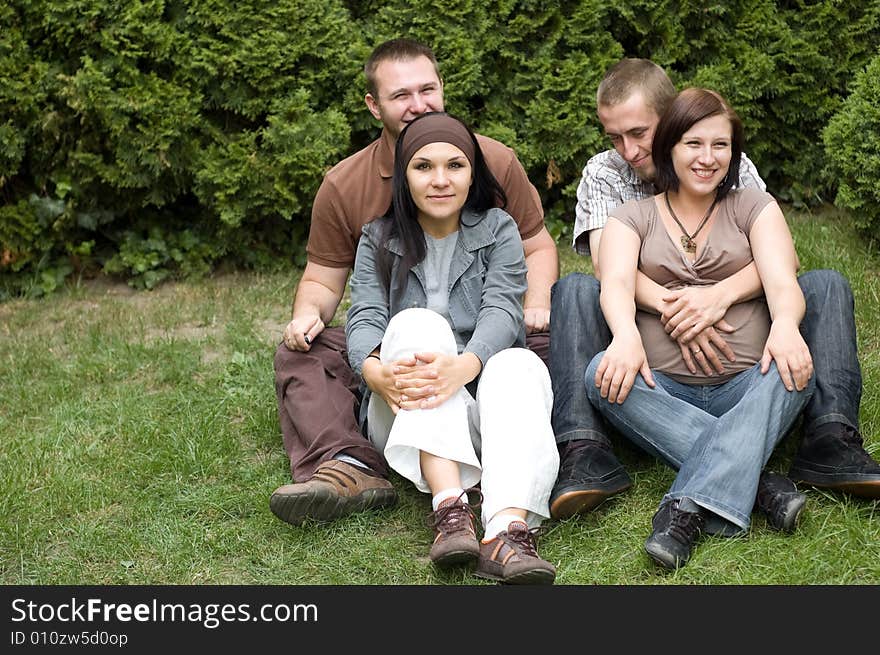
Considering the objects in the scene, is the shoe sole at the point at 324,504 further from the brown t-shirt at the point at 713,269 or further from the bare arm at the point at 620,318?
the brown t-shirt at the point at 713,269

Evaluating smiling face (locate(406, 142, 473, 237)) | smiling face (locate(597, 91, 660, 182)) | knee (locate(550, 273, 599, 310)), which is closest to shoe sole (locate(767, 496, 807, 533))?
knee (locate(550, 273, 599, 310))

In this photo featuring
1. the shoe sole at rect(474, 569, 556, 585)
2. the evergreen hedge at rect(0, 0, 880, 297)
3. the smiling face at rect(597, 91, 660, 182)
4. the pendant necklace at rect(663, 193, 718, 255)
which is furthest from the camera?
the evergreen hedge at rect(0, 0, 880, 297)

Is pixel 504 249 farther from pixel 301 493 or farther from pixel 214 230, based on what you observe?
pixel 214 230

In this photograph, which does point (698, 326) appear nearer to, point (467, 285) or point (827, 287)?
point (827, 287)

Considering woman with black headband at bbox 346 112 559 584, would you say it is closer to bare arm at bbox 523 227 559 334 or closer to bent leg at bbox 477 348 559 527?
bent leg at bbox 477 348 559 527

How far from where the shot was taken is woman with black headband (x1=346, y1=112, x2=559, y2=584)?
3.09 metres

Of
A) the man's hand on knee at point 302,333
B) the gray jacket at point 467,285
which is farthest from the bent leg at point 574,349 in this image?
the man's hand on knee at point 302,333

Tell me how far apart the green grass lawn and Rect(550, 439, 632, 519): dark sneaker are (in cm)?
8

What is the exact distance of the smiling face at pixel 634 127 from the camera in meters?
3.71

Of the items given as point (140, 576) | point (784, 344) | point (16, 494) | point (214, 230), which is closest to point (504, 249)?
point (784, 344)

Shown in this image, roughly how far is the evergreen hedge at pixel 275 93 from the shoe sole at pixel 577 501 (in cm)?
316

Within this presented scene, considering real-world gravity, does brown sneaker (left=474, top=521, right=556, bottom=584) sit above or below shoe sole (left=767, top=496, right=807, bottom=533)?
below

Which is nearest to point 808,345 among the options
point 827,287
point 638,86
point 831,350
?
point 831,350

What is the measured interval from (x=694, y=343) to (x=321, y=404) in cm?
126
